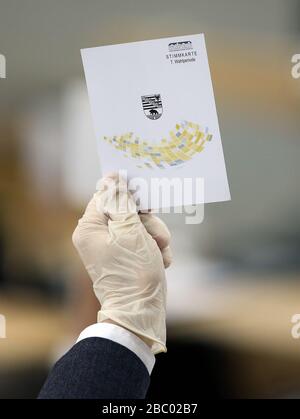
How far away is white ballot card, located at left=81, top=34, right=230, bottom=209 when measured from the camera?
80 cm

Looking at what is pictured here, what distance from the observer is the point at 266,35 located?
4.16 feet

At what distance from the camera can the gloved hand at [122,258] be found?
0.78m

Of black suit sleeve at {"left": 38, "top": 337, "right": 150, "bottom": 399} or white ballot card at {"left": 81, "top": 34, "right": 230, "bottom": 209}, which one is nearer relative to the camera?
black suit sleeve at {"left": 38, "top": 337, "right": 150, "bottom": 399}

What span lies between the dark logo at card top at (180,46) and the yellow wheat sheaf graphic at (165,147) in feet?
0.44

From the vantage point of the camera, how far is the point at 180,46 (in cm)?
82

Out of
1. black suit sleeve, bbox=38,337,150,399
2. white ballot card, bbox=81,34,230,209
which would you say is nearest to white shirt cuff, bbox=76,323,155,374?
black suit sleeve, bbox=38,337,150,399

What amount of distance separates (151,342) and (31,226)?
0.68 metres

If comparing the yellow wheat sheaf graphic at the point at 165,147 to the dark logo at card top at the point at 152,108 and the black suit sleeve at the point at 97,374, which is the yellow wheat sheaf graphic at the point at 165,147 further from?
the black suit sleeve at the point at 97,374

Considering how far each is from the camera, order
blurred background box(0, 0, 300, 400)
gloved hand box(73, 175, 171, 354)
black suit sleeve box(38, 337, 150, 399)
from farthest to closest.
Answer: blurred background box(0, 0, 300, 400), gloved hand box(73, 175, 171, 354), black suit sleeve box(38, 337, 150, 399)

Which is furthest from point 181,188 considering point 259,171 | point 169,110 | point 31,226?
point 31,226

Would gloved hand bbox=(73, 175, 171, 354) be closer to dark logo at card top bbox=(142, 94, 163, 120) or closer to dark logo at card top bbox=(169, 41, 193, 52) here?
dark logo at card top bbox=(142, 94, 163, 120)

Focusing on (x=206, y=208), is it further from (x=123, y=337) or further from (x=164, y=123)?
(x=123, y=337)

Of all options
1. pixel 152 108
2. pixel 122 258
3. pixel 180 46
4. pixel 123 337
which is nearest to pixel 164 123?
pixel 152 108

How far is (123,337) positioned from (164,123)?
14.3 inches
